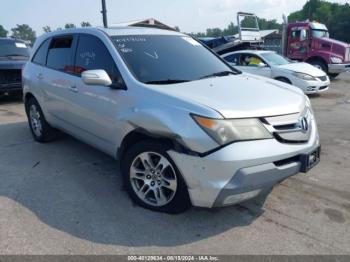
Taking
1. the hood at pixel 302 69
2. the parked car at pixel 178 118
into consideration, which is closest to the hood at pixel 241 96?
the parked car at pixel 178 118

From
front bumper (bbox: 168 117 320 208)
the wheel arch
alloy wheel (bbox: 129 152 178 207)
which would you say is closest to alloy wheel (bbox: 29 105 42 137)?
the wheel arch

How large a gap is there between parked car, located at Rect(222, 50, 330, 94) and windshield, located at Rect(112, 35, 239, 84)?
6565 mm

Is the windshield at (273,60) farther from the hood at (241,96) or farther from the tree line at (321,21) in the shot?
the tree line at (321,21)

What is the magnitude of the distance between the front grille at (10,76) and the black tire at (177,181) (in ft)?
24.3

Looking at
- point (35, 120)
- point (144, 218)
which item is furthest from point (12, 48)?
point (144, 218)

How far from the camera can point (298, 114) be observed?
3.33 meters

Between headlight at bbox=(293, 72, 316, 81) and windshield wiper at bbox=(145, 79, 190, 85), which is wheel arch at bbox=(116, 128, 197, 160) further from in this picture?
headlight at bbox=(293, 72, 316, 81)

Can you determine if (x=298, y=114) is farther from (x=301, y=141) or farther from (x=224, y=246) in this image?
(x=224, y=246)

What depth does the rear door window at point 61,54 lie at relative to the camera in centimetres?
477

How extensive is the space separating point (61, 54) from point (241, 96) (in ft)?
9.57

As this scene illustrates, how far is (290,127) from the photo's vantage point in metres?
3.23

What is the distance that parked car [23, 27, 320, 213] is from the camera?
2.93 meters

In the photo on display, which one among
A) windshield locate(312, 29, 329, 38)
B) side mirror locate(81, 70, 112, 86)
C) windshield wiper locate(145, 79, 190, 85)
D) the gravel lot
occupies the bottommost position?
the gravel lot

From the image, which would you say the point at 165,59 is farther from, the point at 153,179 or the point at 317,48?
the point at 317,48
